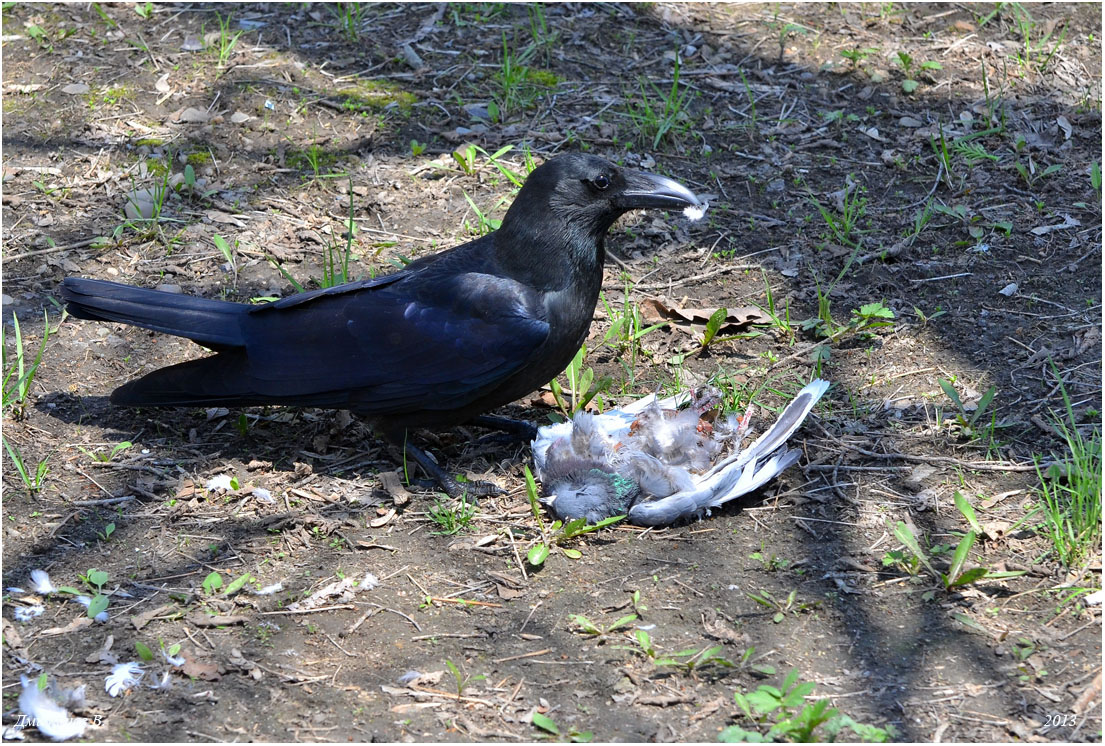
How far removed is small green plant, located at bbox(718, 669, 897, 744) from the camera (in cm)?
282

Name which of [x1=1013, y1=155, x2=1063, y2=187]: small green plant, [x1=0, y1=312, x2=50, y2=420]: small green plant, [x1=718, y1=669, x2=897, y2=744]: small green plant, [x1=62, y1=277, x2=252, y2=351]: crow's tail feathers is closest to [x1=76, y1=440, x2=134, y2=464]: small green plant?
[x1=0, y1=312, x2=50, y2=420]: small green plant

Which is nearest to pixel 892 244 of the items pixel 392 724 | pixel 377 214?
pixel 377 214

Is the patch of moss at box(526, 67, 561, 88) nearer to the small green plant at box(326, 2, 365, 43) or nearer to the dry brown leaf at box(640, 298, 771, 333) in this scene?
the small green plant at box(326, 2, 365, 43)

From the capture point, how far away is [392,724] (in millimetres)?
2975

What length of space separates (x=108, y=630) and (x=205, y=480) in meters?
0.90

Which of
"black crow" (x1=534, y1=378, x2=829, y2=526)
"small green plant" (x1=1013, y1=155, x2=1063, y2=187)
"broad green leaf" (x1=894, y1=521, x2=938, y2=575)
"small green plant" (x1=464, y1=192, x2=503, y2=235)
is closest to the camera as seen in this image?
"broad green leaf" (x1=894, y1=521, x2=938, y2=575)

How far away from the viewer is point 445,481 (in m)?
4.21

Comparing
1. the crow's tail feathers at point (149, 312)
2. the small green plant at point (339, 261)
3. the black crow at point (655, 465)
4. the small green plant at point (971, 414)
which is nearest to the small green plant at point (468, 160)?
the small green plant at point (339, 261)

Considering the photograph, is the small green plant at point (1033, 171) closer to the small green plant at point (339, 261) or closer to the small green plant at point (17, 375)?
the small green plant at point (339, 261)

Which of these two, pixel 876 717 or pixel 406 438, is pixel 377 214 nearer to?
pixel 406 438

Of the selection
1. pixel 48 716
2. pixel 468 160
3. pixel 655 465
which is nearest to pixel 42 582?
pixel 48 716

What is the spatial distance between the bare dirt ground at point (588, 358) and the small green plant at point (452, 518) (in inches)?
1.4

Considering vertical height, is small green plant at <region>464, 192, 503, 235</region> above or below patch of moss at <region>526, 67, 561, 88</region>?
below

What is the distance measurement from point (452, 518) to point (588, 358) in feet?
4.29
